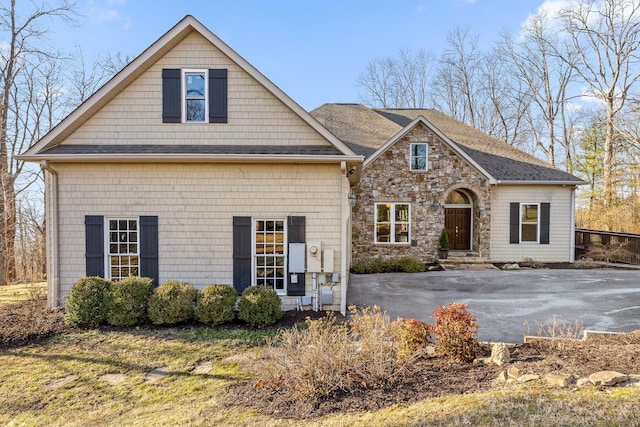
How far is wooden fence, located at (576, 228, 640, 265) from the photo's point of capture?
551 inches

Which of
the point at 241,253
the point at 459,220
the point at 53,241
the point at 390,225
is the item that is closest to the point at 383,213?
the point at 390,225

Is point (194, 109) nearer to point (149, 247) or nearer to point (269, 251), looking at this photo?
point (149, 247)

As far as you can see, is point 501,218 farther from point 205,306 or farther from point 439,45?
point 439,45

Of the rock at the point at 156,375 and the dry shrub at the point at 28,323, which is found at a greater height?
the dry shrub at the point at 28,323

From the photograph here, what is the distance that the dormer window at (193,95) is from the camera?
8.24 meters

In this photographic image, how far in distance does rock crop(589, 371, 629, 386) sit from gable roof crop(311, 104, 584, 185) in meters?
10.5

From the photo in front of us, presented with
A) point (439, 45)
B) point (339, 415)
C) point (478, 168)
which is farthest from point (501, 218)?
point (439, 45)

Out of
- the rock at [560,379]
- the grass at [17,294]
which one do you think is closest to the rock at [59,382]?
the grass at [17,294]

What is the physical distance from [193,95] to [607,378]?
8.93 metres

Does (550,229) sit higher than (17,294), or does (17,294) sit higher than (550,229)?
(550,229)

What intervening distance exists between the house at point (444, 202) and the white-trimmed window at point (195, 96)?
711cm

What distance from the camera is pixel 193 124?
27.4 feet

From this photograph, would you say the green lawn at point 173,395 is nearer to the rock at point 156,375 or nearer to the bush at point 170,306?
the rock at point 156,375

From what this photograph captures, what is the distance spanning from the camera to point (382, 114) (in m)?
19.1
